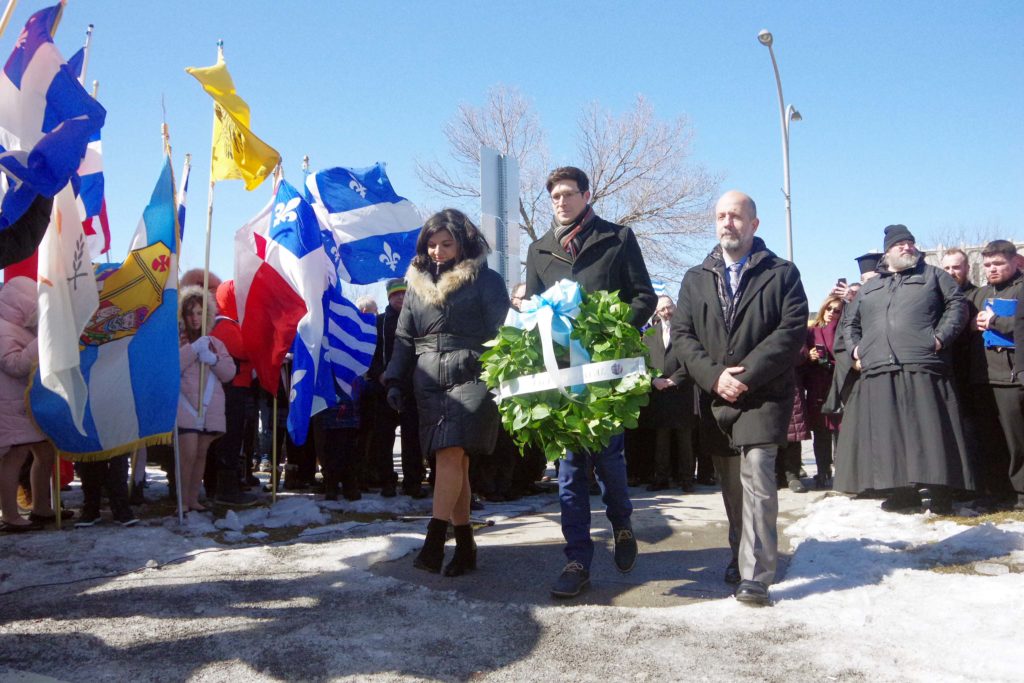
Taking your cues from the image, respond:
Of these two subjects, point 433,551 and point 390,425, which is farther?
point 390,425

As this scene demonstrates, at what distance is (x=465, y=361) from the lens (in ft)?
16.1

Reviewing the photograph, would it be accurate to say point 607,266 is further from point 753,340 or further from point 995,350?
point 995,350

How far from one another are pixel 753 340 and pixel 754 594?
126 centimetres

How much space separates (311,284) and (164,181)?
4.66 ft

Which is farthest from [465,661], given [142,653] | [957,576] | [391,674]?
[957,576]

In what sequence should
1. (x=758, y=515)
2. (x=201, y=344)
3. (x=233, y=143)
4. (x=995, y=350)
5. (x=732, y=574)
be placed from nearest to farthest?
(x=758, y=515), (x=732, y=574), (x=995, y=350), (x=201, y=344), (x=233, y=143)

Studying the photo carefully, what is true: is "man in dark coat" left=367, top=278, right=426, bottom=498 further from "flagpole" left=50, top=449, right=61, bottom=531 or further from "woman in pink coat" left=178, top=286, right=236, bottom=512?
"flagpole" left=50, top=449, right=61, bottom=531

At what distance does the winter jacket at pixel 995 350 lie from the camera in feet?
21.6

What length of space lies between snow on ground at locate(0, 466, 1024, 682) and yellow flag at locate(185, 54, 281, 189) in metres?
3.30

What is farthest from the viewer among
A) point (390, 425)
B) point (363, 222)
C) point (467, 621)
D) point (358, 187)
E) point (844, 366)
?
point (390, 425)

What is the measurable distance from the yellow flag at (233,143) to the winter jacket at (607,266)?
3.52 meters

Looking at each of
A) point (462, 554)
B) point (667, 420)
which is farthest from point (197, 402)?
point (667, 420)

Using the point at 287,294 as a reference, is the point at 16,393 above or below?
below

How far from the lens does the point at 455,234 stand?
5133 mm
